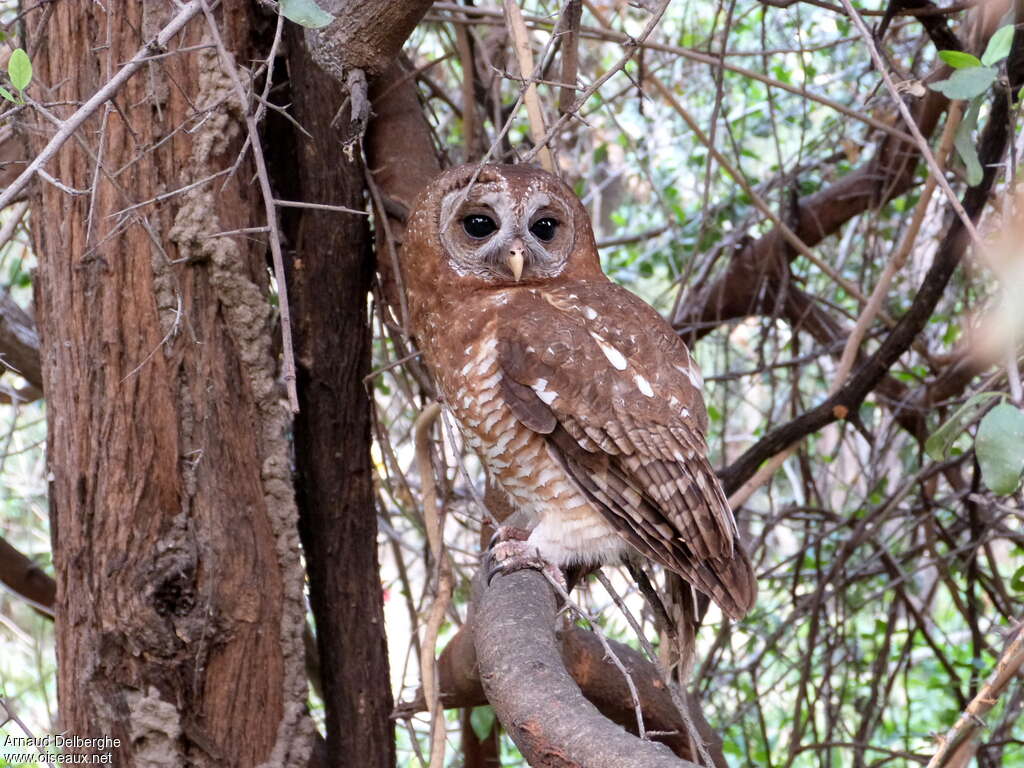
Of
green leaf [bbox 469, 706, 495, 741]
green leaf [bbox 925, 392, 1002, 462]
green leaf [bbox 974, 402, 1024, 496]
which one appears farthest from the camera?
green leaf [bbox 469, 706, 495, 741]

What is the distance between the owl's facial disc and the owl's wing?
0.16 meters

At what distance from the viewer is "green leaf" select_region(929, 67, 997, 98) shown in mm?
1384

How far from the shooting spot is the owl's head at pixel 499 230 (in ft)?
7.36

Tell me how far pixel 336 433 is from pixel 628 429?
0.77 m

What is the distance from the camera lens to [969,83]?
54.7 inches

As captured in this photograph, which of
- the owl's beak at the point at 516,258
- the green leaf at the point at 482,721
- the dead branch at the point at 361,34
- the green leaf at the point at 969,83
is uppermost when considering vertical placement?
the dead branch at the point at 361,34

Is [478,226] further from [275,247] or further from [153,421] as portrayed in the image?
[275,247]

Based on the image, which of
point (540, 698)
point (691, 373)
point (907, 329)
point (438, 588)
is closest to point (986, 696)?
point (540, 698)

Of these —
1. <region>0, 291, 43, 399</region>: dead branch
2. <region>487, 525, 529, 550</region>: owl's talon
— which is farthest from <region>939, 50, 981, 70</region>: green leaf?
<region>0, 291, 43, 399</region>: dead branch

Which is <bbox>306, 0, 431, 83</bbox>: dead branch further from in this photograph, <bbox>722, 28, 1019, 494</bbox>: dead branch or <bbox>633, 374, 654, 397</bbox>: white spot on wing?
<bbox>722, 28, 1019, 494</bbox>: dead branch

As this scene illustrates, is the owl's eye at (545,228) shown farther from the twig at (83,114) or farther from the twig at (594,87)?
the twig at (83,114)

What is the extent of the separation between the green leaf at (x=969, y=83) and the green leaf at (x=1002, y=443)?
423mm

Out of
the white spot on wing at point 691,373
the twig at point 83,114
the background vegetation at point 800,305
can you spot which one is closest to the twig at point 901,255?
the background vegetation at point 800,305

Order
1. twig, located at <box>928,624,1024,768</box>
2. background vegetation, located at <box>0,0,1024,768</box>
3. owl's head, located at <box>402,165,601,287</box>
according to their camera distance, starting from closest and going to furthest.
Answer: twig, located at <box>928,624,1024,768</box> < owl's head, located at <box>402,165,601,287</box> < background vegetation, located at <box>0,0,1024,768</box>
